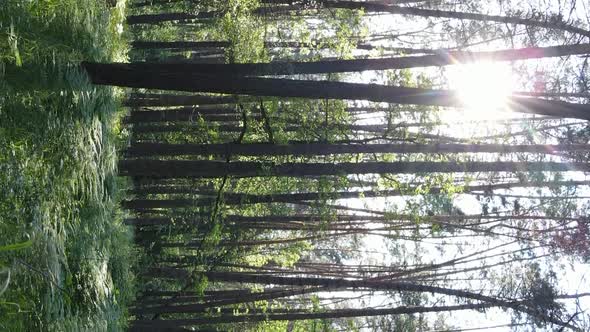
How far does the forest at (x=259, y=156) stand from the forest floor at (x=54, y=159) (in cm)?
2

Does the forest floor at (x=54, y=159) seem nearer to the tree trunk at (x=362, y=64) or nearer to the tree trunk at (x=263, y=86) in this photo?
the tree trunk at (x=263, y=86)

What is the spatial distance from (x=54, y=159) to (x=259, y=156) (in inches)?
161

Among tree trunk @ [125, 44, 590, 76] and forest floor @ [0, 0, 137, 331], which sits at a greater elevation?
→ tree trunk @ [125, 44, 590, 76]

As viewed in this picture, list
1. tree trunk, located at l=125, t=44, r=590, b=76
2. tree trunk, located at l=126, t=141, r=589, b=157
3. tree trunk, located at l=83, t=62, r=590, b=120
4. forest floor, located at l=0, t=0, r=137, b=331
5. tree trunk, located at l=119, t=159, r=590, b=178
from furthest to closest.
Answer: tree trunk, located at l=119, t=159, r=590, b=178, tree trunk, located at l=126, t=141, r=589, b=157, tree trunk, located at l=125, t=44, r=590, b=76, tree trunk, located at l=83, t=62, r=590, b=120, forest floor, located at l=0, t=0, r=137, b=331

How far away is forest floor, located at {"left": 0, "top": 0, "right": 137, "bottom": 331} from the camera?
4.57 metres

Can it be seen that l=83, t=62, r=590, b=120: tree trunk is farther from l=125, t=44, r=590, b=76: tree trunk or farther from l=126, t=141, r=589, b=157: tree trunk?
l=126, t=141, r=589, b=157: tree trunk

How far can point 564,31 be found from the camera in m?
7.65

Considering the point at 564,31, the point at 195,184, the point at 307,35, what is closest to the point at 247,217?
the point at 195,184

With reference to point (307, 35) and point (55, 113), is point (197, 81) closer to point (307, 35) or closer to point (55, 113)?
point (55, 113)

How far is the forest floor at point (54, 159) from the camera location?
4.57 m

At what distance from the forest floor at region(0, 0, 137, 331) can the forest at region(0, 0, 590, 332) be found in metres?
0.02

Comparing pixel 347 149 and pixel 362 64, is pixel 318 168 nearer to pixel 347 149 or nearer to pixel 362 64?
pixel 347 149

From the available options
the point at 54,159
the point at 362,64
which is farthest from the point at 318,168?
the point at 54,159

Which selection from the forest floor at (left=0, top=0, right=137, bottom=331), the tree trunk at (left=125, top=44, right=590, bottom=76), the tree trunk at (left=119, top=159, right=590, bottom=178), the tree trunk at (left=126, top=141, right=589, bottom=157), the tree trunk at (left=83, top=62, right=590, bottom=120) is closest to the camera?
the forest floor at (left=0, top=0, right=137, bottom=331)
